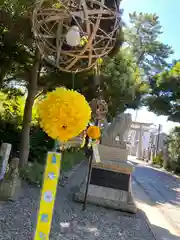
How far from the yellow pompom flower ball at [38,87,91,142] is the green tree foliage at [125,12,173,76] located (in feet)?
112

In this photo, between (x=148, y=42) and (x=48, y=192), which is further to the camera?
(x=148, y=42)

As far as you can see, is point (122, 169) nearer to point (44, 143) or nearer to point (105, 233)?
point (105, 233)

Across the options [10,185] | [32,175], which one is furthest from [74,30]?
[32,175]

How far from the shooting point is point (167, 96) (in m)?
22.7

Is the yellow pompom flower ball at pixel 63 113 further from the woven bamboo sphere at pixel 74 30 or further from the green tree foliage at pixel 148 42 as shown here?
the green tree foliage at pixel 148 42

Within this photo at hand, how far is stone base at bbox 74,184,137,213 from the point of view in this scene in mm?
7277

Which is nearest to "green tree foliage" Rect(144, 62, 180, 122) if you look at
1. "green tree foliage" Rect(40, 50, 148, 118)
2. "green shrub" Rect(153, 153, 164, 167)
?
"green shrub" Rect(153, 153, 164, 167)

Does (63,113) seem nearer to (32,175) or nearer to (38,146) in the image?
(32,175)

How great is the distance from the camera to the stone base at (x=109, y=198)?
23.9 ft

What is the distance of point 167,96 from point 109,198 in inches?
641

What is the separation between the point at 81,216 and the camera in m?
6.27

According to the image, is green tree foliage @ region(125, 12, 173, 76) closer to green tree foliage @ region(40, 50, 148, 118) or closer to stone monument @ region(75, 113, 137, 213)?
green tree foliage @ region(40, 50, 148, 118)

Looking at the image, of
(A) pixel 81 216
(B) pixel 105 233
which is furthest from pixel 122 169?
(B) pixel 105 233

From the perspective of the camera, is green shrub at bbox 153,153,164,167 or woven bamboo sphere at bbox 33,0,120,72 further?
green shrub at bbox 153,153,164,167
